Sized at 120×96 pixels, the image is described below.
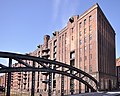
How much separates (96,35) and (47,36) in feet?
Result: 114

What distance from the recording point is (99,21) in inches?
1850

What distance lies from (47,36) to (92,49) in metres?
34.0

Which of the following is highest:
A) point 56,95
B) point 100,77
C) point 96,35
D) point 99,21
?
point 99,21

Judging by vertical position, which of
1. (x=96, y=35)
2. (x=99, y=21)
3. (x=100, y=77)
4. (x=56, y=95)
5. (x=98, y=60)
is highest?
(x=99, y=21)

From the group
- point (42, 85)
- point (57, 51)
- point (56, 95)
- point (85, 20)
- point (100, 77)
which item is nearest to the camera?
point (100, 77)

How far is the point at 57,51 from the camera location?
213 ft

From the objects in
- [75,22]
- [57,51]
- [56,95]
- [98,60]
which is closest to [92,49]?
[98,60]

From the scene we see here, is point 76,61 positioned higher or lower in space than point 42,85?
higher

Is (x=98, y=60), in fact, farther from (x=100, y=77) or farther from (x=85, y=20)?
(x=85, y=20)

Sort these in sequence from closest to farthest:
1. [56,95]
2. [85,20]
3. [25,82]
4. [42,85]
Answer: [85,20] → [56,95] → [42,85] → [25,82]

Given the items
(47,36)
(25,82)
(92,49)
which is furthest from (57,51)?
(25,82)

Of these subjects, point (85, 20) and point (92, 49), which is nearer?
point (92, 49)

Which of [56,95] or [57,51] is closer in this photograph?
[56,95]

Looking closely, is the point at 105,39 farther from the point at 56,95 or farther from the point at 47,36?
the point at 47,36
